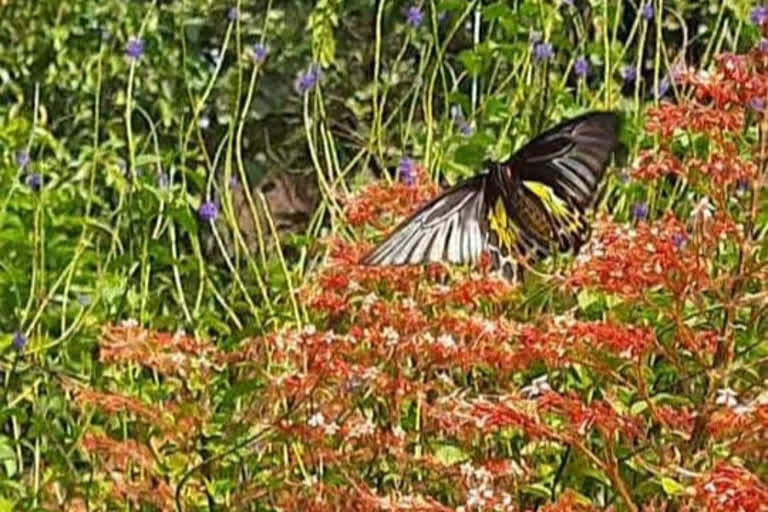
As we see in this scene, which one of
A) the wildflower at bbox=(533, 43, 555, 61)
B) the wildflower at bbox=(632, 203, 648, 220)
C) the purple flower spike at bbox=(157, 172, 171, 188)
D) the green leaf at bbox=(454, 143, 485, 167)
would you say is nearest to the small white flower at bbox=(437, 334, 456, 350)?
the wildflower at bbox=(632, 203, 648, 220)

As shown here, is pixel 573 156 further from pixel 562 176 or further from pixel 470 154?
pixel 470 154

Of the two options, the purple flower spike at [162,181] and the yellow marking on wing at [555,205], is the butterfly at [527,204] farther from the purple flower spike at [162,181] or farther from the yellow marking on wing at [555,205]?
the purple flower spike at [162,181]

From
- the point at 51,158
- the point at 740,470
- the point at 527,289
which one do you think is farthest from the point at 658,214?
the point at 51,158

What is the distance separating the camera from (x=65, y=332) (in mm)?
3430

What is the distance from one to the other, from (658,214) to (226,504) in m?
1.16

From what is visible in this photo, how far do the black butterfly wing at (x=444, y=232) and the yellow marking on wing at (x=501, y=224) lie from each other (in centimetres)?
1

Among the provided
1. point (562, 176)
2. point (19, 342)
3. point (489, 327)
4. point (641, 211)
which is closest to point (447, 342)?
point (489, 327)

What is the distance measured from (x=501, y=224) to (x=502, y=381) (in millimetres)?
253

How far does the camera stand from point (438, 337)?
7.59 feet

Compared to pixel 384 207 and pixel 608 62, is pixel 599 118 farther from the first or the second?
pixel 608 62

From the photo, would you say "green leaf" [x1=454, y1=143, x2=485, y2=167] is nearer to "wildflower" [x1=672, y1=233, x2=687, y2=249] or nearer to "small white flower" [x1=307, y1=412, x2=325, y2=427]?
"small white flower" [x1=307, y1=412, x2=325, y2=427]

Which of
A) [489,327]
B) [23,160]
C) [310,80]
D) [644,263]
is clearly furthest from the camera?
[23,160]

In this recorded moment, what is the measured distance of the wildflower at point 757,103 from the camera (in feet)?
6.75

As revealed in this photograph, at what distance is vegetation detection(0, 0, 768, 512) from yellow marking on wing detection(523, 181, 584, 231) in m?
0.10
